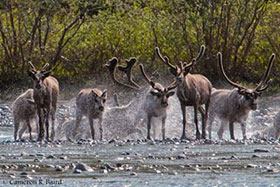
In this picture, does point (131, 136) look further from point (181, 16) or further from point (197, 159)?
point (181, 16)

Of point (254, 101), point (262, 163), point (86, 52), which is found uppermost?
point (86, 52)

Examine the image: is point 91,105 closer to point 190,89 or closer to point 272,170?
point 190,89

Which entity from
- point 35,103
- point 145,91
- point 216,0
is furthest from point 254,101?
point 216,0

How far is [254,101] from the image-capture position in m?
16.7

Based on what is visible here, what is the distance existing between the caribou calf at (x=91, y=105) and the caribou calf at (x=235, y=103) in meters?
2.46

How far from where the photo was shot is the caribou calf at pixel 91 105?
1736 cm

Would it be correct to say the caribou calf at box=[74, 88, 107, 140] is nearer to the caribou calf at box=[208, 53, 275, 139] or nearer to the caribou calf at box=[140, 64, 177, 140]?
the caribou calf at box=[140, 64, 177, 140]

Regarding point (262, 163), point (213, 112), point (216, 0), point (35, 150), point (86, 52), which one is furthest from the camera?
point (86, 52)

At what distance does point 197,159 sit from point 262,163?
1.09 metres

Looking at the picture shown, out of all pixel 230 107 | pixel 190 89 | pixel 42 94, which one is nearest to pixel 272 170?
pixel 190 89

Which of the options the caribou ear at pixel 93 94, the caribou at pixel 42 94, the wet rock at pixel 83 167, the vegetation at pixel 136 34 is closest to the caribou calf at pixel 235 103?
the caribou ear at pixel 93 94

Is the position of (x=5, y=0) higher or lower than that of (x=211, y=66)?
higher

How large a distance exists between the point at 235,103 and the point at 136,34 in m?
11.4

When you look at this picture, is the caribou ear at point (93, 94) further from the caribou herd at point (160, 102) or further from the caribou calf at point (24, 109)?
the caribou calf at point (24, 109)
